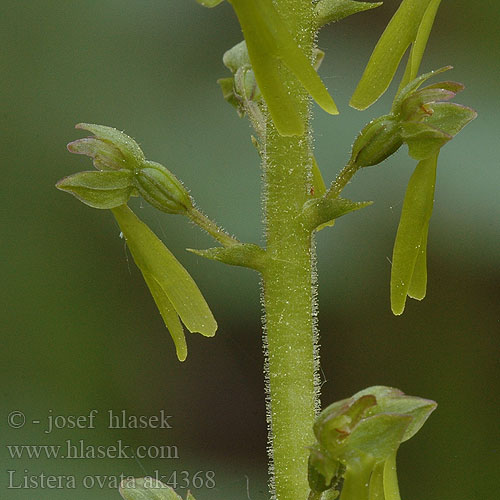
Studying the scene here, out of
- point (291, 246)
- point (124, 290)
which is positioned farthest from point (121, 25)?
point (291, 246)

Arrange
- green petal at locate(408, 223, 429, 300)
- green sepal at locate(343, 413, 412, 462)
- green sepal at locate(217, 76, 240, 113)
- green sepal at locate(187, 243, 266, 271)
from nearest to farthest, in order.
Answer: green sepal at locate(343, 413, 412, 462)
green sepal at locate(187, 243, 266, 271)
green petal at locate(408, 223, 429, 300)
green sepal at locate(217, 76, 240, 113)

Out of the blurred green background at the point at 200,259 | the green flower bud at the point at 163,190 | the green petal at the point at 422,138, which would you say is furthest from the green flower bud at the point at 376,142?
the blurred green background at the point at 200,259

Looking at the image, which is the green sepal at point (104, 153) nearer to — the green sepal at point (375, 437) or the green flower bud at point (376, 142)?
the green flower bud at point (376, 142)

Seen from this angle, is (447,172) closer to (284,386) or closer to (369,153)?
(369,153)

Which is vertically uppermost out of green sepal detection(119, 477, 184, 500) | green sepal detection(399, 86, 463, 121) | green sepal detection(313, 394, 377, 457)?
green sepal detection(399, 86, 463, 121)

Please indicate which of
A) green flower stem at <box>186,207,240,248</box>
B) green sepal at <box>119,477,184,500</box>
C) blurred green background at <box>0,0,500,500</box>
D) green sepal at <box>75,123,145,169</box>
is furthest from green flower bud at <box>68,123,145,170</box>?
blurred green background at <box>0,0,500,500</box>

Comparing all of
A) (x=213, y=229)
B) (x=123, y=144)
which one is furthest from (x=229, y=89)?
(x=213, y=229)

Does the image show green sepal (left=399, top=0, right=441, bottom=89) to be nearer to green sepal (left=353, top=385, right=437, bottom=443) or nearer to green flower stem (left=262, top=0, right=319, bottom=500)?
green flower stem (left=262, top=0, right=319, bottom=500)
